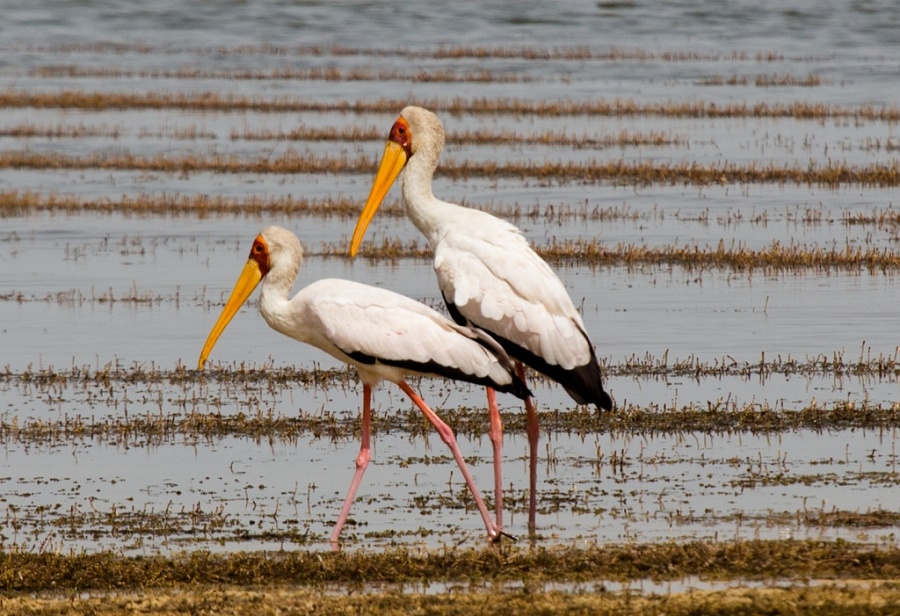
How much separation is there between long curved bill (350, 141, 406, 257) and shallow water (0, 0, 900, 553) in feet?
4.21

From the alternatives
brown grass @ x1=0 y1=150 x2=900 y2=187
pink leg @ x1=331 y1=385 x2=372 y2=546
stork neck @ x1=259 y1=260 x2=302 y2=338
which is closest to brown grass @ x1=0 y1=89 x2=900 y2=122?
brown grass @ x1=0 y1=150 x2=900 y2=187

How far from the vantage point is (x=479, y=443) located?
10609mm

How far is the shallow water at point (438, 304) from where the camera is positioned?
896 cm

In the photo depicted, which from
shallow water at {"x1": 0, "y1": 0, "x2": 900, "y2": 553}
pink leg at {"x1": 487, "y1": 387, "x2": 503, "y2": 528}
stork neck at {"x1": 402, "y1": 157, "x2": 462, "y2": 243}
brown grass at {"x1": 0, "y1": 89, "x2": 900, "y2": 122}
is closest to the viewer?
pink leg at {"x1": 487, "y1": 387, "x2": 503, "y2": 528}

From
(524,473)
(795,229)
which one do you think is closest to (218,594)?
(524,473)

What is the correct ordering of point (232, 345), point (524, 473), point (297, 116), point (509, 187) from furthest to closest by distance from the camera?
point (297, 116) < point (509, 187) < point (232, 345) < point (524, 473)

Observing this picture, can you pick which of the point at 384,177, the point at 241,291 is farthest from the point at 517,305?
the point at 384,177

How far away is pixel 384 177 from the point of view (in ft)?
35.0

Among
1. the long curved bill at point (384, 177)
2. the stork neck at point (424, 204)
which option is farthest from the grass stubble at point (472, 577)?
the long curved bill at point (384, 177)

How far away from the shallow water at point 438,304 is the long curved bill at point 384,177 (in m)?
1.28

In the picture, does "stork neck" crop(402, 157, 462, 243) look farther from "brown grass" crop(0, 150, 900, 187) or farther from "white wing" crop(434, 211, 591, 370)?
"brown grass" crop(0, 150, 900, 187)

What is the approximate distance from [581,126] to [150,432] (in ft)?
74.4

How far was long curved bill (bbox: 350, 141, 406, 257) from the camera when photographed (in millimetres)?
10461

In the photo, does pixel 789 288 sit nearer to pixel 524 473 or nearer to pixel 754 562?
pixel 524 473
